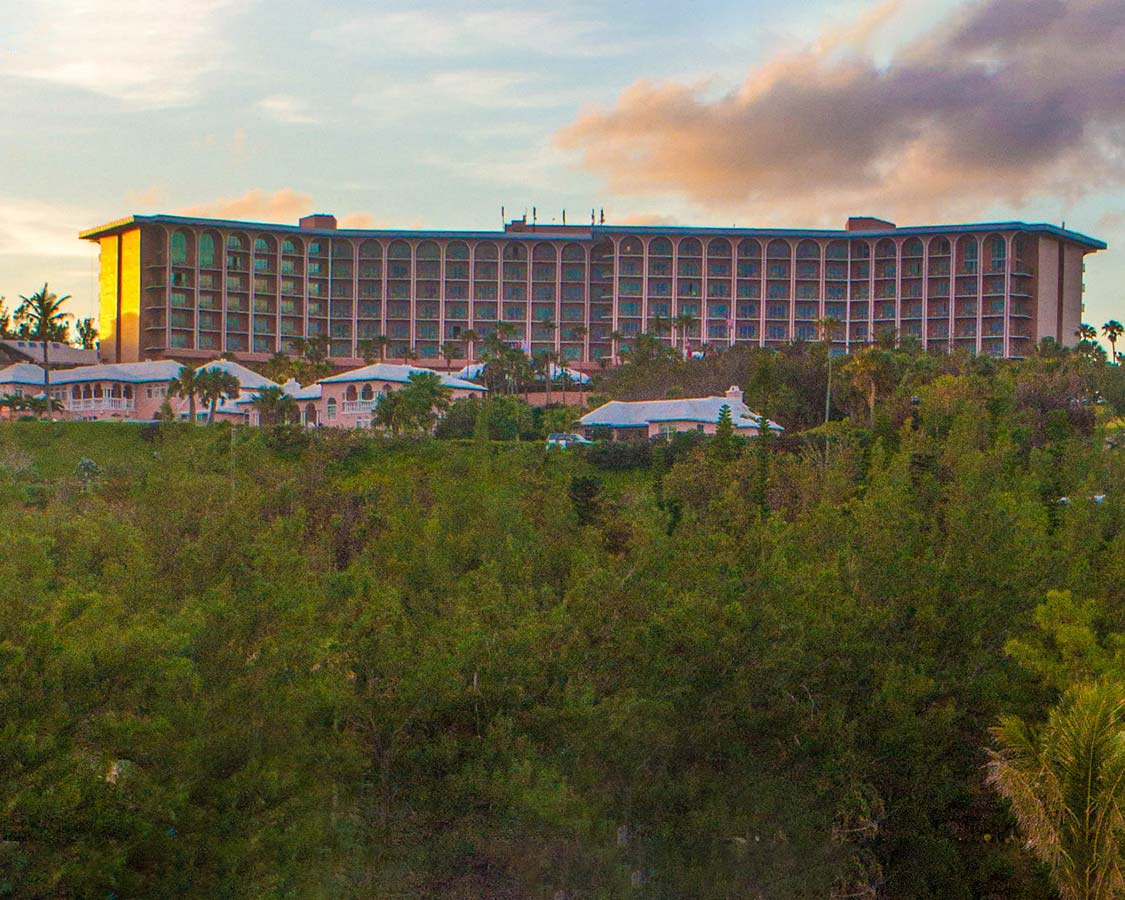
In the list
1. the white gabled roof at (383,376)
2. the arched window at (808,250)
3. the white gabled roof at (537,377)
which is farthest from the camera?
the arched window at (808,250)

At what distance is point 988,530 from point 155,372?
65.7 meters

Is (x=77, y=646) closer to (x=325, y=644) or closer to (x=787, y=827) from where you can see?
(x=325, y=644)

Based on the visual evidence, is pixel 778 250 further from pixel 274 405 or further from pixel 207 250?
pixel 274 405

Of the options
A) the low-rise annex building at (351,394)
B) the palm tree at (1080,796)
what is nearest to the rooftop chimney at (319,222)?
the low-rise annex building at (351,394)

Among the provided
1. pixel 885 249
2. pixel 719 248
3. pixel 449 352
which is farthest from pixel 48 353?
pixel 885 249

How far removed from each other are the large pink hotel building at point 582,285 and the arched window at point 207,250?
0.16m

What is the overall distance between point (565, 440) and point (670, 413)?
7.60 m

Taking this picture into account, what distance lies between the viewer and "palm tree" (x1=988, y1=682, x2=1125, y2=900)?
26.7 metres

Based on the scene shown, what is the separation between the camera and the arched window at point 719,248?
150500mm

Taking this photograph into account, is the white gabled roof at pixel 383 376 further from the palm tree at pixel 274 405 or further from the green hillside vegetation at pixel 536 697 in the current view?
the green hillside vegetation at pixel 536 697

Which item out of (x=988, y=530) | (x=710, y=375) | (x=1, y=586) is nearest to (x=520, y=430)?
(x=710, y=375)

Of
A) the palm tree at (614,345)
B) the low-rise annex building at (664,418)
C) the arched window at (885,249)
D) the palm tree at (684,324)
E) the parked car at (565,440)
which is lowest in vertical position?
the parked car at (565,440)

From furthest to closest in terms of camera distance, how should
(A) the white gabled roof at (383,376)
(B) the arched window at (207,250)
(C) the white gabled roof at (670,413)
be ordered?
(B) the arched window at (207,250), (A) the white gabled roof at (383,376), (C) the white gabled roof at (670,413)

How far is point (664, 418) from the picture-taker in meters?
78.9
